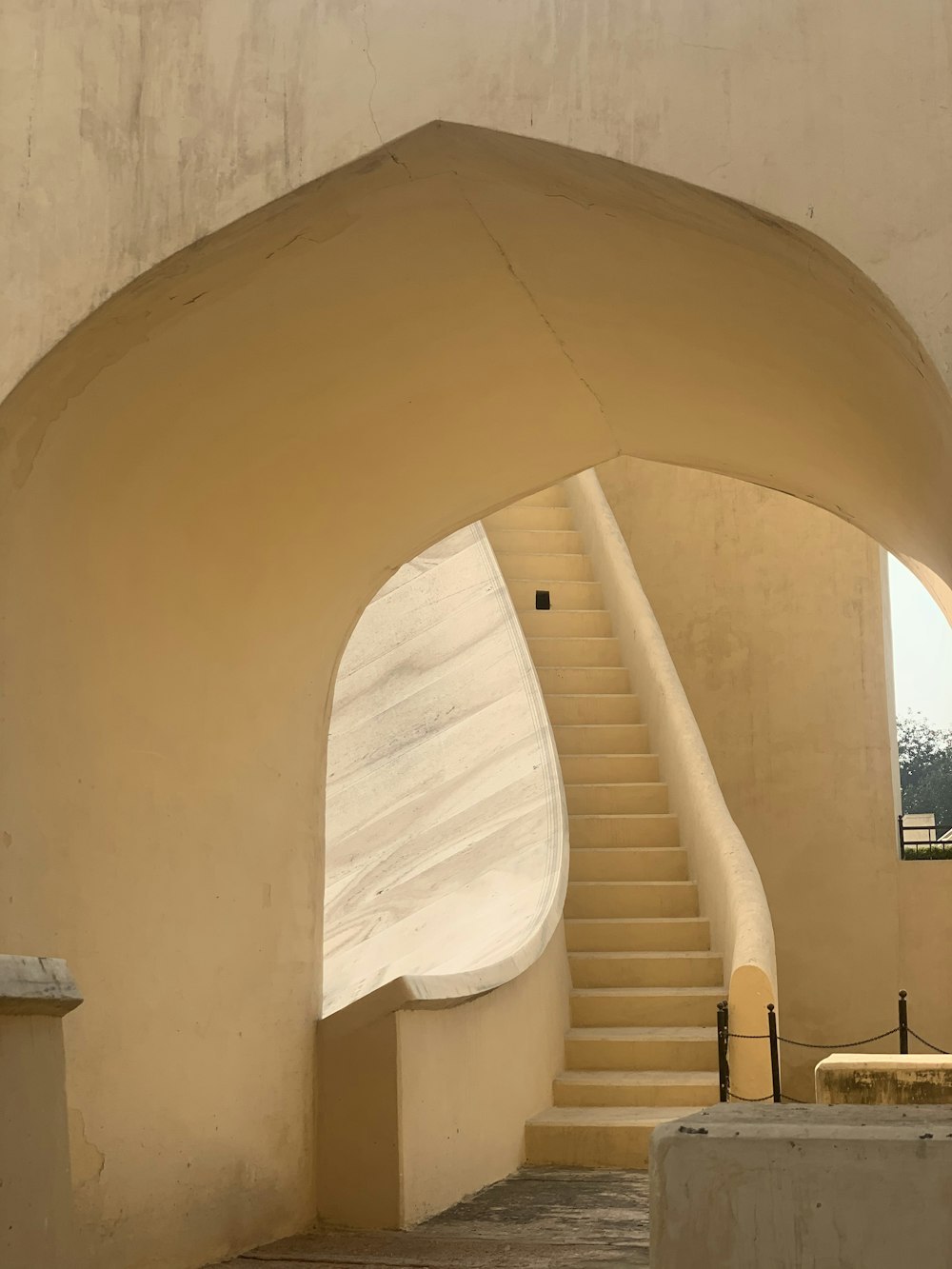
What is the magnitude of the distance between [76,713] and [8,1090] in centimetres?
173

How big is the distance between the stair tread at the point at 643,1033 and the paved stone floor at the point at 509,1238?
4.96 feet

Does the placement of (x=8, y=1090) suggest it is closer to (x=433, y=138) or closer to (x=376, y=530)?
(x=433, y=138)

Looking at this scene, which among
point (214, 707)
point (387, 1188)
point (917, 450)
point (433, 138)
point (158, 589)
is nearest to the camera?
point (433, 138)

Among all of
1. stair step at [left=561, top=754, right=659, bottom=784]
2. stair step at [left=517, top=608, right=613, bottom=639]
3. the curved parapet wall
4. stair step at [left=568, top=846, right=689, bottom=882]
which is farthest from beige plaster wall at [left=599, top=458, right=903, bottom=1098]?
stair step at [left=568, top=846, right=689, bottom=882]

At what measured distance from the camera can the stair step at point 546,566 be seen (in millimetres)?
13711

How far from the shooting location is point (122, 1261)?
14.7 ft

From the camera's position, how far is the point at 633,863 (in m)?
10.3

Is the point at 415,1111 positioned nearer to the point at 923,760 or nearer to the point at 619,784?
the point at 619,784

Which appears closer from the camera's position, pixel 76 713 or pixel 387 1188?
pixel 76 713

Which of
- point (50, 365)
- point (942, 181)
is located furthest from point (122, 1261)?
point (942, 181)

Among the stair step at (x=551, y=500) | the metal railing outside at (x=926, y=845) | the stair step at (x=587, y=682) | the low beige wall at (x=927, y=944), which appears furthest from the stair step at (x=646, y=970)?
the stair step at (x=551, y=500)

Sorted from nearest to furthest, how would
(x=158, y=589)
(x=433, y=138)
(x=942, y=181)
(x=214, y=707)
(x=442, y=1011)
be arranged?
(x=942, y=181) → (x=433, y=138) → (x=158, y=589) → (x=214, y=707) → (x=442, y=1011)

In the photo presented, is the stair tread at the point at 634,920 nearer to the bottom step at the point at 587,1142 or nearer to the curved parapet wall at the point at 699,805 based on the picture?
the curved parapet wall at the point at 699,805

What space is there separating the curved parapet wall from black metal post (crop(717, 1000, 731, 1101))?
37 cm
